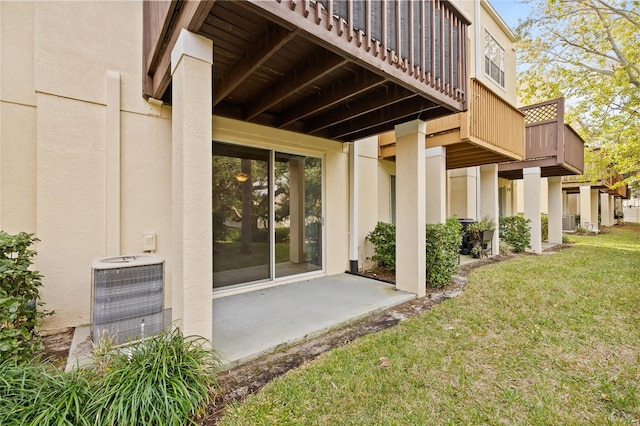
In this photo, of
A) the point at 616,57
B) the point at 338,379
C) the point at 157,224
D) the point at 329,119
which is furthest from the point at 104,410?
the point at 616,57

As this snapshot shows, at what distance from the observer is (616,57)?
32.3ft

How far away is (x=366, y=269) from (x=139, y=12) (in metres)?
5.94

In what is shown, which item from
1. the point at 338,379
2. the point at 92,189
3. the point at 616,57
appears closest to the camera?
the point at 338,379

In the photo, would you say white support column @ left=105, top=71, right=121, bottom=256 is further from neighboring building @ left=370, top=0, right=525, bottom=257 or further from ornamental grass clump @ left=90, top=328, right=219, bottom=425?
neighboring building @ left=370, top=0, right=525, bottom=257

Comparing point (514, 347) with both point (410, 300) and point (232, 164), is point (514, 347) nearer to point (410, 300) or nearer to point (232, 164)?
point (410, 300)

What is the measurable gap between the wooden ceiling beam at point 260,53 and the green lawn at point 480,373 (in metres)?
2.95

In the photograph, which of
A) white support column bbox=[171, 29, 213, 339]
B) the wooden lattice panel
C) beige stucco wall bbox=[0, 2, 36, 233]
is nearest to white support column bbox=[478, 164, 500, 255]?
the wooden lattice panel

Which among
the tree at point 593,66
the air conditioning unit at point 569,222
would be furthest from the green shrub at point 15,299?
the air conditioning unit at point 569,222

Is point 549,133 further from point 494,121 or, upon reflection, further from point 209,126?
point 209,126

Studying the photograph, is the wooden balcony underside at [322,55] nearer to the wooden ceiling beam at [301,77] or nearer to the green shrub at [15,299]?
the wooden ceiling beam at [301,77]

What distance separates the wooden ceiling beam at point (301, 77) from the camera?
2.94m

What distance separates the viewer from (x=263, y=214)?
193 inches

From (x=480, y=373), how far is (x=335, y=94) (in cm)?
356

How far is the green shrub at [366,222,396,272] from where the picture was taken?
19.6ft
